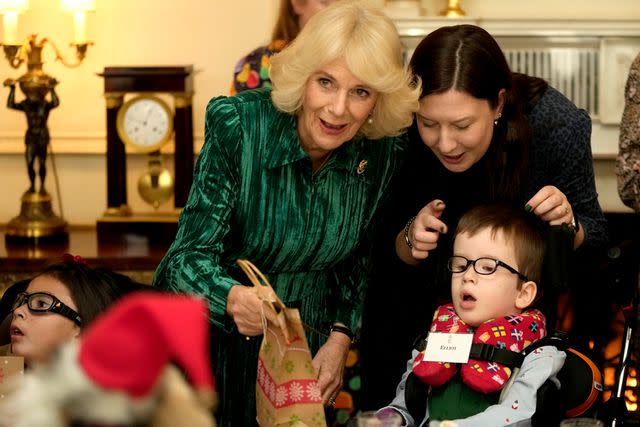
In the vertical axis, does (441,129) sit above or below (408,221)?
above

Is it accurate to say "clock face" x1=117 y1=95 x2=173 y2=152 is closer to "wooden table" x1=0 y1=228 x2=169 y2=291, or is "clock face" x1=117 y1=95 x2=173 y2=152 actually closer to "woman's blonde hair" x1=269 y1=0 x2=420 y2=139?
"wooden table" x1=0 y1=228 x2=169 y2=291

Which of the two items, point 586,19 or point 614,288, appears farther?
point 586,19

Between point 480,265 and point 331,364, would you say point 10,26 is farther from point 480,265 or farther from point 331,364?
point 480,265

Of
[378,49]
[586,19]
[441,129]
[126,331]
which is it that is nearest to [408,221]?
[441,129]

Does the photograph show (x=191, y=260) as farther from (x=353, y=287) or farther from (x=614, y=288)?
(x=614, y=288)

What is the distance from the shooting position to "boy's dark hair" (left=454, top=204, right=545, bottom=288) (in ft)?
8.19

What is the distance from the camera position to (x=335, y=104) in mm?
2400

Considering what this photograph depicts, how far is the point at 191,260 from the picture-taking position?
2.45m

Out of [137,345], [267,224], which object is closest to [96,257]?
[267,224]

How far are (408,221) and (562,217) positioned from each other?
43 cm

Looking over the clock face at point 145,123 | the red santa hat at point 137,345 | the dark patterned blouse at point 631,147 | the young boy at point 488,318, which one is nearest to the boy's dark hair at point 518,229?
the young boy at point 488,318

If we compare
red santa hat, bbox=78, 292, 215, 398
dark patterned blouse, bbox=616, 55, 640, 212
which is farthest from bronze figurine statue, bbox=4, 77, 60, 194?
red santa hat, bbox=78, 292, 215, 398

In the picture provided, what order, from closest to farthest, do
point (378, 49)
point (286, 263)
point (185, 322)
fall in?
point (185, 322) → point (378, 49) → point (286, 263)

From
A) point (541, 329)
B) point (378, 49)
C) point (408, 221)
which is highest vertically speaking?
point (378, 49)
